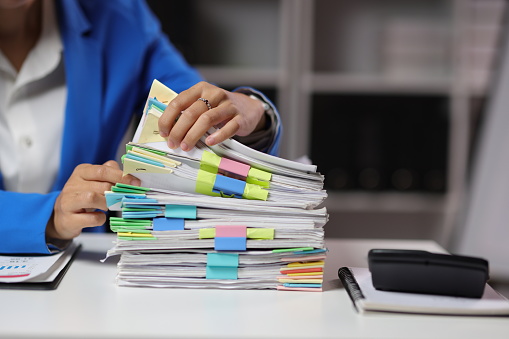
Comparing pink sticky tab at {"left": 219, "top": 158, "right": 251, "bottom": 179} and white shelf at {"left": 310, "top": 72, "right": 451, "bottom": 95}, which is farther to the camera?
white shelf at {"left": 310, "top": 72, "right": 451, "bottom": 95}

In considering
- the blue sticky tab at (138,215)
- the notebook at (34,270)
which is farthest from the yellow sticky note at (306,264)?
the notebook at (34,270)

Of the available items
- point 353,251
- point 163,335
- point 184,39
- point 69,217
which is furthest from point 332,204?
point 163,335

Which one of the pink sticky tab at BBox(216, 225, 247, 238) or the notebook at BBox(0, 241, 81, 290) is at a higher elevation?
the pink sticky tab at BBox(216, 225, 247, 238)

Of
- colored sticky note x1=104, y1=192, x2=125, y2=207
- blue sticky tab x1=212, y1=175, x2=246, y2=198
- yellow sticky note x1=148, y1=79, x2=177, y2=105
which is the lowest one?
colored sticky note x1=104, y1=192, x2=125, y2=207

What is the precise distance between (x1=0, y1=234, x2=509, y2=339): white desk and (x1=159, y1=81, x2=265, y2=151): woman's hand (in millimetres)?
218

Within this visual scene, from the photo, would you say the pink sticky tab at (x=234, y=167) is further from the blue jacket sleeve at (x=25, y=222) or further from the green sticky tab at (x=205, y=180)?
the blue jacket sleeve at (x=25, y=222)

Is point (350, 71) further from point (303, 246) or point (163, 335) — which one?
point (163, 335)

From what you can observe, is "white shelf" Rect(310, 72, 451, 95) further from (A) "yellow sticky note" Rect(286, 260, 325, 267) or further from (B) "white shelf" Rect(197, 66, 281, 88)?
(A) "yellow sticky note" Rect(286, 260, 325, 267)

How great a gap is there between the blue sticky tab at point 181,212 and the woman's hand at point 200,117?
0.08 metres

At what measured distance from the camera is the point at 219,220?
84cm

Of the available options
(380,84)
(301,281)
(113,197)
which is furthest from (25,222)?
(380,84)

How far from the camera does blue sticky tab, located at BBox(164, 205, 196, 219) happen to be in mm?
836

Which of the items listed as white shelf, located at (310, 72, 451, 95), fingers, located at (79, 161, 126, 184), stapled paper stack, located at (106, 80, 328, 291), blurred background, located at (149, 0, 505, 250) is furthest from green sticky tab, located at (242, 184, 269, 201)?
white shelf, located at (310, 72, 451, 95)

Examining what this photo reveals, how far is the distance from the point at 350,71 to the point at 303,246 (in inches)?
84.9
